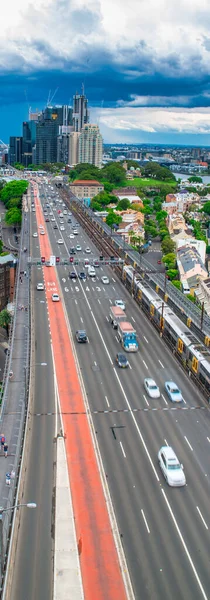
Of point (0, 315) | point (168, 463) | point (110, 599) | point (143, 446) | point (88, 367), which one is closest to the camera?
point (110, 599)

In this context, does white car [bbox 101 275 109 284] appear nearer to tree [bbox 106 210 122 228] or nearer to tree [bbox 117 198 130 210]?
tree [bbox 106 210 122 228]

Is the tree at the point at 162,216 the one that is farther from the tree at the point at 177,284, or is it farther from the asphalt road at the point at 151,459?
the asphalt road at the point at 151,459

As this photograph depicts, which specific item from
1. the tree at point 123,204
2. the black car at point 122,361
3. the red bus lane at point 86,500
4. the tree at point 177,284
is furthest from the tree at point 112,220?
the black car at point 122,361

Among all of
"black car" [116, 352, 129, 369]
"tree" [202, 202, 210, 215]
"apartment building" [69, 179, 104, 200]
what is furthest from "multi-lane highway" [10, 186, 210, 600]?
"apartment building" [69, 179, 104, 200]

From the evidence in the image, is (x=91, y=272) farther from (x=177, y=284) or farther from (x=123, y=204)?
(x=123, y=204)

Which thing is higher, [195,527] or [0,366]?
[195,527]

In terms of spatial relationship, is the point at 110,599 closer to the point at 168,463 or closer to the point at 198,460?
the point at 168,463

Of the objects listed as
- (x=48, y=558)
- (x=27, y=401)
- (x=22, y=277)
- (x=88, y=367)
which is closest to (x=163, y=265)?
(x=22, y=277)
